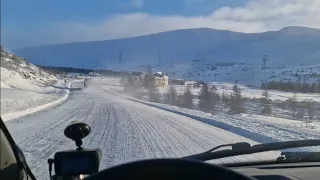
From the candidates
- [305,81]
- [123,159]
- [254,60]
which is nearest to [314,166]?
[305,81]

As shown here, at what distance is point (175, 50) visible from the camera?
17.6 ft

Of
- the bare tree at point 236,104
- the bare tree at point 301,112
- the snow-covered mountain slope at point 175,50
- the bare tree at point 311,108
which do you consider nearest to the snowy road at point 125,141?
the bare tree at point 236,104

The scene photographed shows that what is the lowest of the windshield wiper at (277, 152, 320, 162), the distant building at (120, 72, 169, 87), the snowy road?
the snowy road

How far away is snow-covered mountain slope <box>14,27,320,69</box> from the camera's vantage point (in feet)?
15.3

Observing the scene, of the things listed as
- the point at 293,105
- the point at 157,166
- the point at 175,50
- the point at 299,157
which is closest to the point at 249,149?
the point at 299,157

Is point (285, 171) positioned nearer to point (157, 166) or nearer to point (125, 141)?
point (157, 166)

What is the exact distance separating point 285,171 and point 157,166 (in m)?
1.69

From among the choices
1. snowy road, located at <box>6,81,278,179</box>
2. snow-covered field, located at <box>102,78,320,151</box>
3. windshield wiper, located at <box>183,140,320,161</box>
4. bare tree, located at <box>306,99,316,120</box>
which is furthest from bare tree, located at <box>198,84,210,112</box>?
windshield wiper, located at <box>183,140,320,161</box>

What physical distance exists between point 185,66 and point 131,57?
689 millimetres

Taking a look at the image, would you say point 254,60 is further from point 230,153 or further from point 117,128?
point 117,128

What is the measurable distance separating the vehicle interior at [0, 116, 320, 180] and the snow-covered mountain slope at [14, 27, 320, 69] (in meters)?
1.64

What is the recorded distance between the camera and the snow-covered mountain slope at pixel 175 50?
467cm

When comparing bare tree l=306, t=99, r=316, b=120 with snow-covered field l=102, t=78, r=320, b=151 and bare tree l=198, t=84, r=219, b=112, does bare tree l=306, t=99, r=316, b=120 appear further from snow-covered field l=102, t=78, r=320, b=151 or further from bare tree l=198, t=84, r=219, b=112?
bare tree l=198, t=84, r=219, b=112

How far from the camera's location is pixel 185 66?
520 cm
